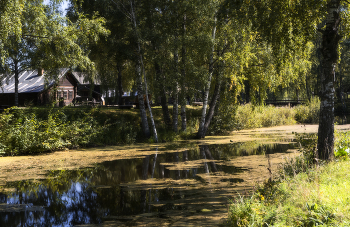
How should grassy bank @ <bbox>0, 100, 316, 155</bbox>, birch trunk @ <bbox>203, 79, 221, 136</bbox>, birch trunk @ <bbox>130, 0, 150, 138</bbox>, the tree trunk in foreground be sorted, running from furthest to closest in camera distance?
birch trunk @ <bbox>203, 79, 221, 136</bbox>, birch trunk @ <bbox>130, 0, 150, 138</bbox>, grassy bank @ <bbox>0, 100, 316, 155</bbox>, the tree trunk in foreground

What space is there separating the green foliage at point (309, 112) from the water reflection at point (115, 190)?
20866 millimetres

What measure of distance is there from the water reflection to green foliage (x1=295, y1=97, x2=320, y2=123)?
68.5ft

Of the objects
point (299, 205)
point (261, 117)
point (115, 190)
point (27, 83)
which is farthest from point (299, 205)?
point (27, 83)

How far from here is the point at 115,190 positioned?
8648mm

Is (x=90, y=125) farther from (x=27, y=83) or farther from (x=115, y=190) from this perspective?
(x=27, y=83)

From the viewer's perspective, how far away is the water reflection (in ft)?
22.0

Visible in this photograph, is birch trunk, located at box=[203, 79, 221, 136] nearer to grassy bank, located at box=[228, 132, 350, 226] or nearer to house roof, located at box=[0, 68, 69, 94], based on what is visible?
grassy bank, located at box=[228, 132, 350, 226]

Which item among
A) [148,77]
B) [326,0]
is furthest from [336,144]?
[148,77]

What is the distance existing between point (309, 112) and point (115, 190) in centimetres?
2677

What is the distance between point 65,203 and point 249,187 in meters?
4.56

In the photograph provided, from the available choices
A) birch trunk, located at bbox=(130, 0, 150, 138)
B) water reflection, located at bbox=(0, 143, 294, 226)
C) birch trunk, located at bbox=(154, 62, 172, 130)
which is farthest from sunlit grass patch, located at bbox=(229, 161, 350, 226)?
birch trunk, located at bbox=(130, 0, 150, 138)

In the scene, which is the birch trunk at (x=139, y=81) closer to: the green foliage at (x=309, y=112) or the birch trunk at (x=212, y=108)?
the birch trunk at (x=212, y=108)

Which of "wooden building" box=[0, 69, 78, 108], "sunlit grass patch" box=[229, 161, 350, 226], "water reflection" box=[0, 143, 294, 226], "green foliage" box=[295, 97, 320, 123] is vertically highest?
"wooden building" box=[0, 69, 78, 108]

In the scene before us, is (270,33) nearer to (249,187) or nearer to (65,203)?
(249,187)
